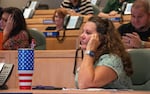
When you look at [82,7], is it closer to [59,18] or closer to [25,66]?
[59,18]

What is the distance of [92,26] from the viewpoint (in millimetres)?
2895

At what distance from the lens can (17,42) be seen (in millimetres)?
3973

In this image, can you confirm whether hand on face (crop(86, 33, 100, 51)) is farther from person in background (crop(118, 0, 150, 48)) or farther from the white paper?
the white paper

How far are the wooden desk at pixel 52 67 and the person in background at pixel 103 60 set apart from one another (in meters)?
0.52

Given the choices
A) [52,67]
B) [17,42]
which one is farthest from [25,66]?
[17,42]

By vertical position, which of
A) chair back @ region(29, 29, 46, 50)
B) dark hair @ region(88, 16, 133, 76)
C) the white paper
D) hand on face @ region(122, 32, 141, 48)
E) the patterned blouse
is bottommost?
the white paper

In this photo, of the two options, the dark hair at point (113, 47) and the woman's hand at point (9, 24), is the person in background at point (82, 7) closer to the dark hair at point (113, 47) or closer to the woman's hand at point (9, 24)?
the woman's hand at point (9, 24)

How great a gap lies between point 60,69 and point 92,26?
68 centimetres

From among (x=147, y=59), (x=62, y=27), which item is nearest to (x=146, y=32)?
(x=147, y=59)

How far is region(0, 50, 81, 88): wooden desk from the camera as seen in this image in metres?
3.42

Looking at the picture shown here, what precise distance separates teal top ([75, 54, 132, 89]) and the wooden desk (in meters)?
0.68

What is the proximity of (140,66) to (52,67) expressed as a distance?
0.75 m

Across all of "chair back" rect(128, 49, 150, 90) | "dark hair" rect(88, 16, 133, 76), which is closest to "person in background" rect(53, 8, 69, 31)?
"chair back" rect(128, 49, 150, 90)

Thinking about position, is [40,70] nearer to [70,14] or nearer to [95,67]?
[95,67]
